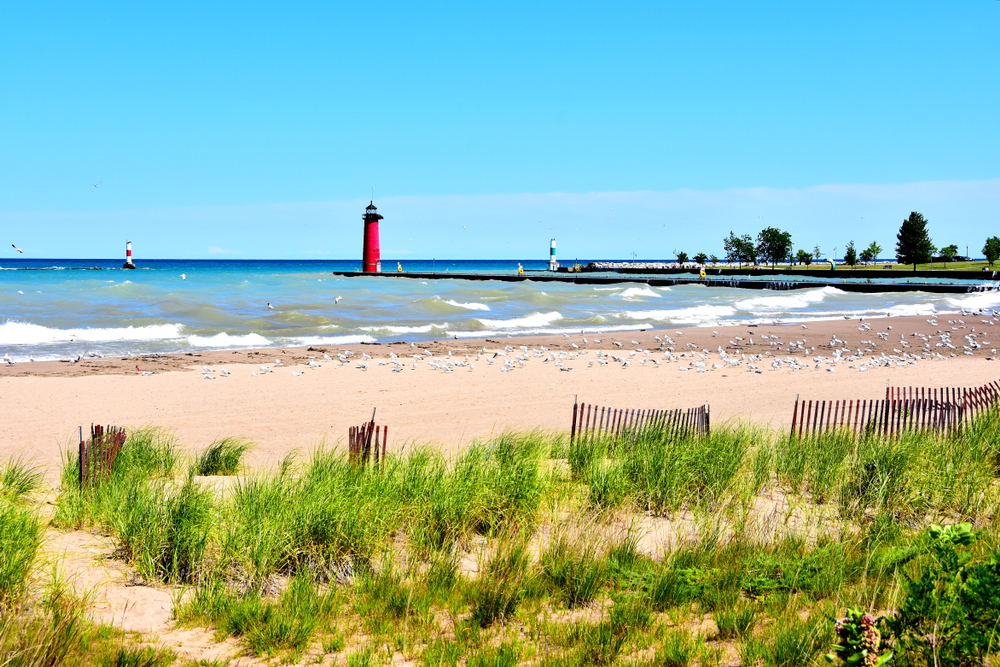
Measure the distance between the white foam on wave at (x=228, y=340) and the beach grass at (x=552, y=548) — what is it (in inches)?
661

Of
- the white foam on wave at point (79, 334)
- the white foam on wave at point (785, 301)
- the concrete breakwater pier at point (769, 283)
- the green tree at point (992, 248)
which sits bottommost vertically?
the white foam on wave at point (79, 334)

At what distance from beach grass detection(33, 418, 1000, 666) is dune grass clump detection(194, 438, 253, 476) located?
0.85 metres

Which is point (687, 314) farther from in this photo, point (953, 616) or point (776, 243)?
point (776, 243)

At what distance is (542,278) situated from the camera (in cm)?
8650

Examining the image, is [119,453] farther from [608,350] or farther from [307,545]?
[608,350]

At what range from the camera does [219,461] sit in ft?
28.2

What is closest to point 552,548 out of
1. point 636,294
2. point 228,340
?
point 228,340

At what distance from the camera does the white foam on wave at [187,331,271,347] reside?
23906mm

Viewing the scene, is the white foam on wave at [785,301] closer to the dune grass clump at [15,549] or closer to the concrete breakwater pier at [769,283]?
the concrete breakwater pier at [769,283]

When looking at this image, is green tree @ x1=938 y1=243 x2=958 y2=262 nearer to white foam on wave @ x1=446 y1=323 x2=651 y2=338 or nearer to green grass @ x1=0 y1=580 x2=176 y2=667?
white foam on wave @ x1=446 y1=323 x2=651 y2=338

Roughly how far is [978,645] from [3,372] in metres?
19.0

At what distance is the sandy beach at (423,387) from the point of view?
11.6 metres

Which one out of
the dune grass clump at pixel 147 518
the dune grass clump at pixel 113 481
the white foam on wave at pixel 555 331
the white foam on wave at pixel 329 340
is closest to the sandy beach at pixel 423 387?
the dune grass clump at pixel 113 481

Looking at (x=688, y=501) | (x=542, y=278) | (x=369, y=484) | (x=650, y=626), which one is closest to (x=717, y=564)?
(x=650, y=626)
